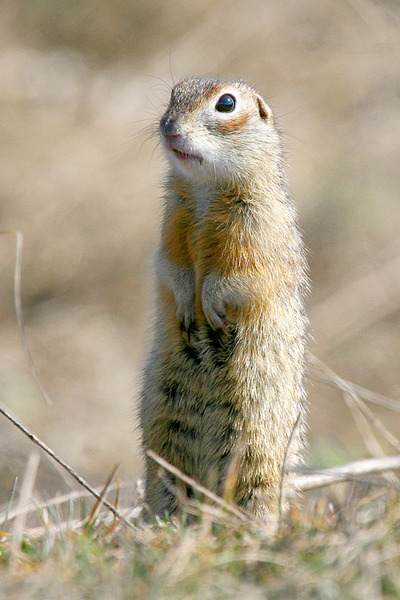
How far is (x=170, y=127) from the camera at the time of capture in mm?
4109

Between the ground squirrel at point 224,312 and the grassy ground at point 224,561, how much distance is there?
1.00 m

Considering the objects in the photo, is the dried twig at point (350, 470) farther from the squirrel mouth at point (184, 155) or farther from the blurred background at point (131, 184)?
the blurred background at point (131, 184)

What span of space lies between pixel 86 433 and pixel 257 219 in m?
6.27

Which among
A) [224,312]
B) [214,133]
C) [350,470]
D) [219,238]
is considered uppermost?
[214,133]

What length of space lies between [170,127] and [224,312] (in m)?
0.96

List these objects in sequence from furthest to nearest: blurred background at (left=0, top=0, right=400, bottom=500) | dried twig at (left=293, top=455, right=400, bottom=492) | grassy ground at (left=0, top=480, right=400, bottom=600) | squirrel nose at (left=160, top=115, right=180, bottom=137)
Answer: blurred background at (left=0, top=0, right=400, bottom=500) < squirrel nose at (left=160, top=115, right=180, bottom=137) < dried twig at (left=293, top=455, right=400, bottom=492) < grassy ground at (left=0, top=480, right=400, bottom=600)

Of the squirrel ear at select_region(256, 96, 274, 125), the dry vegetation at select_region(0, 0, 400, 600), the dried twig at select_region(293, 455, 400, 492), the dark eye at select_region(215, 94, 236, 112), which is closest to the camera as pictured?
the dried twig at select_region(293, 455, 400, 492)

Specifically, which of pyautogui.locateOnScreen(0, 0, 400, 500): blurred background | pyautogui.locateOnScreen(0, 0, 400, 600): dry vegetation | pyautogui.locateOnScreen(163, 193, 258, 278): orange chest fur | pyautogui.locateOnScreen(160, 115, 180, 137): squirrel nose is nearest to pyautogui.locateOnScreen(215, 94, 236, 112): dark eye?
pyautogui.locateOnScreen(160, 115, 180, 137): squirrel nose

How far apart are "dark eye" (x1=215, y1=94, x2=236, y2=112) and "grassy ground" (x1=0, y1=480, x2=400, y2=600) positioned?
2145 millimetres

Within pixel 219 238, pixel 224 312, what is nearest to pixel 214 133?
pixel 219 238

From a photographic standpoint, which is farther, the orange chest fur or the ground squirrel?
the orange chest fur

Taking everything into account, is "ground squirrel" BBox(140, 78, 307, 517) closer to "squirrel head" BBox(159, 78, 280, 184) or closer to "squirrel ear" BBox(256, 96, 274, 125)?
"squirrel head" BBox(159, 78, 280, 184)

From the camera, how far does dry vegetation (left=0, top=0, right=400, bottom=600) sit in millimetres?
10344

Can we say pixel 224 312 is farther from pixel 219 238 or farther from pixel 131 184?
pixel 131 184
